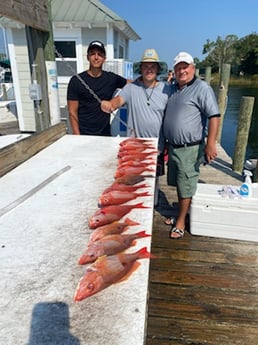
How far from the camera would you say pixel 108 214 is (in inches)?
54.6

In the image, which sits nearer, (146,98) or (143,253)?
(143,253)

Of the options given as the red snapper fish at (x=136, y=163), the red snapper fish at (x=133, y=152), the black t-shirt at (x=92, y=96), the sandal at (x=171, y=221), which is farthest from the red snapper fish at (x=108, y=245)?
the black t-shirt at (x=92, y=96)

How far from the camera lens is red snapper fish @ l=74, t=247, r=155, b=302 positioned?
0.94 meters

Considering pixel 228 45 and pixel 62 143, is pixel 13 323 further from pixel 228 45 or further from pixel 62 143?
pixel 228 45

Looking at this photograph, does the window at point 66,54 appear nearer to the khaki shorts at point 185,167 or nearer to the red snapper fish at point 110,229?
the khaki shorts at point 185,167

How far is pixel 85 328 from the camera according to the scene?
0.81m

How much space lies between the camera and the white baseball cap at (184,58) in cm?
239

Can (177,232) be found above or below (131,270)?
below

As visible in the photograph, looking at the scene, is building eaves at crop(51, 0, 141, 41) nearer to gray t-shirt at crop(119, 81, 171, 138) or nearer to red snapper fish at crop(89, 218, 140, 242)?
gray t-shirt at crop(119, 81, 171, 138)

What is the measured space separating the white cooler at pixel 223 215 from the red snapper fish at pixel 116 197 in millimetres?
1340

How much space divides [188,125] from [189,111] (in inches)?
4.9

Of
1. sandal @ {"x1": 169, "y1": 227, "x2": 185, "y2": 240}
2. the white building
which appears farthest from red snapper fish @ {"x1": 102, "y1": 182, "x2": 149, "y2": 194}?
the white building

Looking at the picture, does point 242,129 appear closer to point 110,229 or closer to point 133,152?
point 133,152

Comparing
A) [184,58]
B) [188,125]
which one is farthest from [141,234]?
[184,58]
